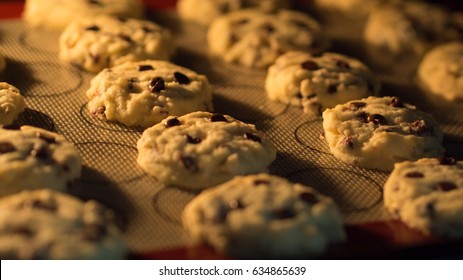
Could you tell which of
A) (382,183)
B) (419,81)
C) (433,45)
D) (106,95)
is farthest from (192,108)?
(433,45)

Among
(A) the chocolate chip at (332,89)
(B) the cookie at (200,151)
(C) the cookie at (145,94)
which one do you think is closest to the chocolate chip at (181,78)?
(C) the cookie at (145,94)

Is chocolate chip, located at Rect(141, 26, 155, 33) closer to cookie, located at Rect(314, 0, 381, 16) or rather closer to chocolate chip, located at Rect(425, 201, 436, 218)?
cookie, located at Rect(314, 0, 381, 16)

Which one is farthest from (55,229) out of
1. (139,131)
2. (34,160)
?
(139,131)

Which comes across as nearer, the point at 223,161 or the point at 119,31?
the point at 223,161

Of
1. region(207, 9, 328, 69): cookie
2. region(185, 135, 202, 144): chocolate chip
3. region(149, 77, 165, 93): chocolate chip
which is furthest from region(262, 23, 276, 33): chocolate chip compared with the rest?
region(185, 135, 202, 144): chocolate chip

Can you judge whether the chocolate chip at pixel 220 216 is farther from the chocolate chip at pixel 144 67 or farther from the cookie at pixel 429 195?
the chocolate chip at pixel 144 67

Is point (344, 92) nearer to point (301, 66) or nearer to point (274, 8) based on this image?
point (301, 66)
